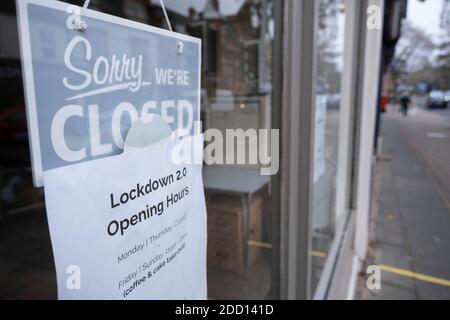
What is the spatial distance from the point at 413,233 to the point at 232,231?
269 centimetres

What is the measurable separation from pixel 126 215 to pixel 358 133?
9.57ft

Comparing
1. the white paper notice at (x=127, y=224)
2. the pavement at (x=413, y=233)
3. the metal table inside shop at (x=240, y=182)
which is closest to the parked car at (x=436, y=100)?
the pavement at (x=413, y=233)

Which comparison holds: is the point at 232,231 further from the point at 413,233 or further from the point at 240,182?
the point at 413,233

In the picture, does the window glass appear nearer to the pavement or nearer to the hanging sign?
the pavement

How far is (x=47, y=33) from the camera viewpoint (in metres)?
0.43

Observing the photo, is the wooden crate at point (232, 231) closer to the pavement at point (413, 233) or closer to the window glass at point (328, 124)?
the window glass at point (328, 124)

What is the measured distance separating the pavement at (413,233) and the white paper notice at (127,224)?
920 mm

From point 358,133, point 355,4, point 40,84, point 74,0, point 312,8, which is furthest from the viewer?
point 358,133

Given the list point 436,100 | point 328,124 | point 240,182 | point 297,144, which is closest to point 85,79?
point 297,144

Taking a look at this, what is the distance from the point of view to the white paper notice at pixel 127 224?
0.48 meters

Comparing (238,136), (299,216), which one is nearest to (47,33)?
(238,136)

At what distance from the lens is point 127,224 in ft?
1.90

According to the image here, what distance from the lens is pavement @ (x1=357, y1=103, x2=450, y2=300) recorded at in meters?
1.61

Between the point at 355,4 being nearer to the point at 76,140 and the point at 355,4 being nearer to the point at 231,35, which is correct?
the point at 231,35
